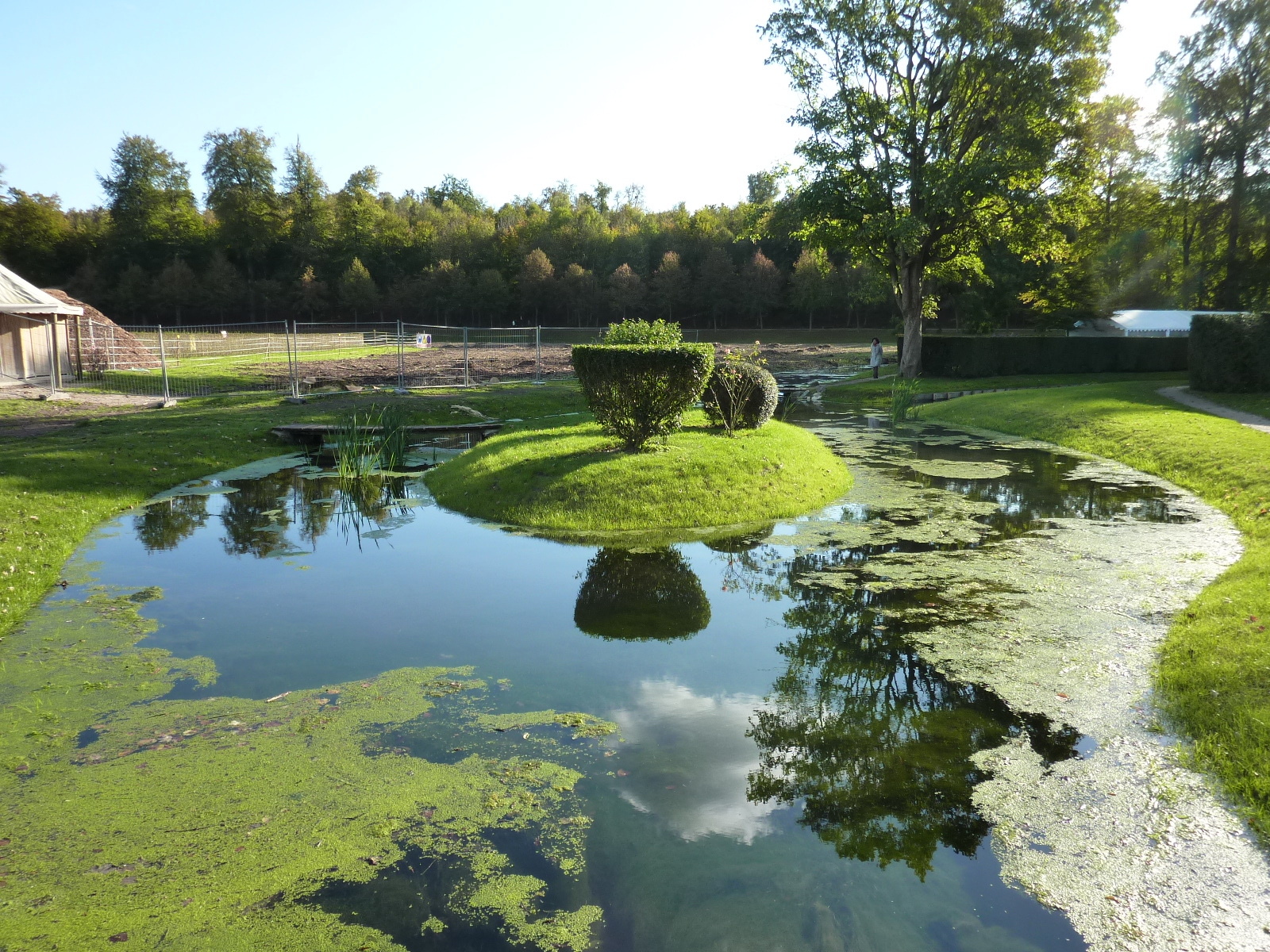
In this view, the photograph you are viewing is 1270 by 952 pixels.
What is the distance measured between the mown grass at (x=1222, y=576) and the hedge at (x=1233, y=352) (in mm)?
1654

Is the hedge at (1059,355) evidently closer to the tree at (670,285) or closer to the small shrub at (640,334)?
the small shrub at (640,334)

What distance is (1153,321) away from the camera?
41.1m

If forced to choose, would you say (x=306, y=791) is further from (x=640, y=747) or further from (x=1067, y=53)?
(x=1067, y=53)

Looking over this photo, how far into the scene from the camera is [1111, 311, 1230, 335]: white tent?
39594 mm

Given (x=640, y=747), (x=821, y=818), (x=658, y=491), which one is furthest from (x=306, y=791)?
(x=658, y=491)

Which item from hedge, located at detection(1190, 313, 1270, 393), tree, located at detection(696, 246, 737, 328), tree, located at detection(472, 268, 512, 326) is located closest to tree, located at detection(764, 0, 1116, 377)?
hedge, located at detection(1190, 313, 1270, 393)

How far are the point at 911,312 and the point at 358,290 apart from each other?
64.4m

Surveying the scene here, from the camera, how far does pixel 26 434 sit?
609 inches

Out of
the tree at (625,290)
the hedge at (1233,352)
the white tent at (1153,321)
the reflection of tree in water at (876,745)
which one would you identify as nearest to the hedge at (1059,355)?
the hedge at (1233,352)

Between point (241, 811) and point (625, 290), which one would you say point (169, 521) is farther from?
point (625, 290)

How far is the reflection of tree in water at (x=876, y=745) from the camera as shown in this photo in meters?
3.92

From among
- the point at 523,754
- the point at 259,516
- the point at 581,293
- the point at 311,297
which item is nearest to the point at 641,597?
the point at 523,754

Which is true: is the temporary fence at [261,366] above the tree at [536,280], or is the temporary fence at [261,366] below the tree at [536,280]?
below

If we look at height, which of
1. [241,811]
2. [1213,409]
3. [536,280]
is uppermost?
[536,280]
